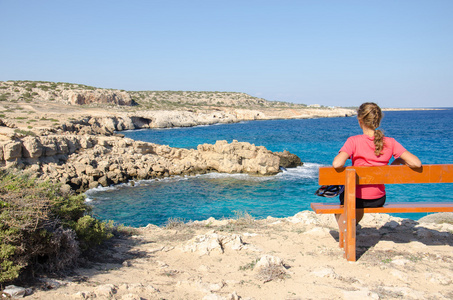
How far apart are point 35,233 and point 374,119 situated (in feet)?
14.1

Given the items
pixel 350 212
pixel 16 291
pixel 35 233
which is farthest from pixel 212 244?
pixel 16 291

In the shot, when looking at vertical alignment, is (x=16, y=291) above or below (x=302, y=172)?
above

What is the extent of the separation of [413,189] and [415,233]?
39.4 feet

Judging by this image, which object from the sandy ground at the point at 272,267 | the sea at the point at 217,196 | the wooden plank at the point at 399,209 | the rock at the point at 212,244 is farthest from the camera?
the sea at the point at 217,196

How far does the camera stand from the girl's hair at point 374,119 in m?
4.17

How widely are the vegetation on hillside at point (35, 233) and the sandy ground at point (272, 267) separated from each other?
0.92 ft

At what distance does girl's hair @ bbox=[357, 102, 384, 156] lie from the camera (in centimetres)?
417

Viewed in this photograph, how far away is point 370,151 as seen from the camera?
4.30 meters

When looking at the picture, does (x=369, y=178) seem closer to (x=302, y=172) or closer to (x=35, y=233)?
(x=35, y=233)

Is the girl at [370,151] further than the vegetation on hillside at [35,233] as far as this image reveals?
Yes

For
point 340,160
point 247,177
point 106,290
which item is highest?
point 340,160

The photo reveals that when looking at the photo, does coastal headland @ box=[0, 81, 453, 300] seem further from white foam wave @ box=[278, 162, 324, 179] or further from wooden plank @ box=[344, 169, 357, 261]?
white foam wave @ box=[278, 162, 324, 179]

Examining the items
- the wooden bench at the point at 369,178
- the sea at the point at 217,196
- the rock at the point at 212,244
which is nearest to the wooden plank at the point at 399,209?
the wooden bench at the point at 369,178

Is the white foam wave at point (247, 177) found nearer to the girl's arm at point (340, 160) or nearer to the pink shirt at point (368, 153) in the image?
the pink shirt at point (368, 153)
